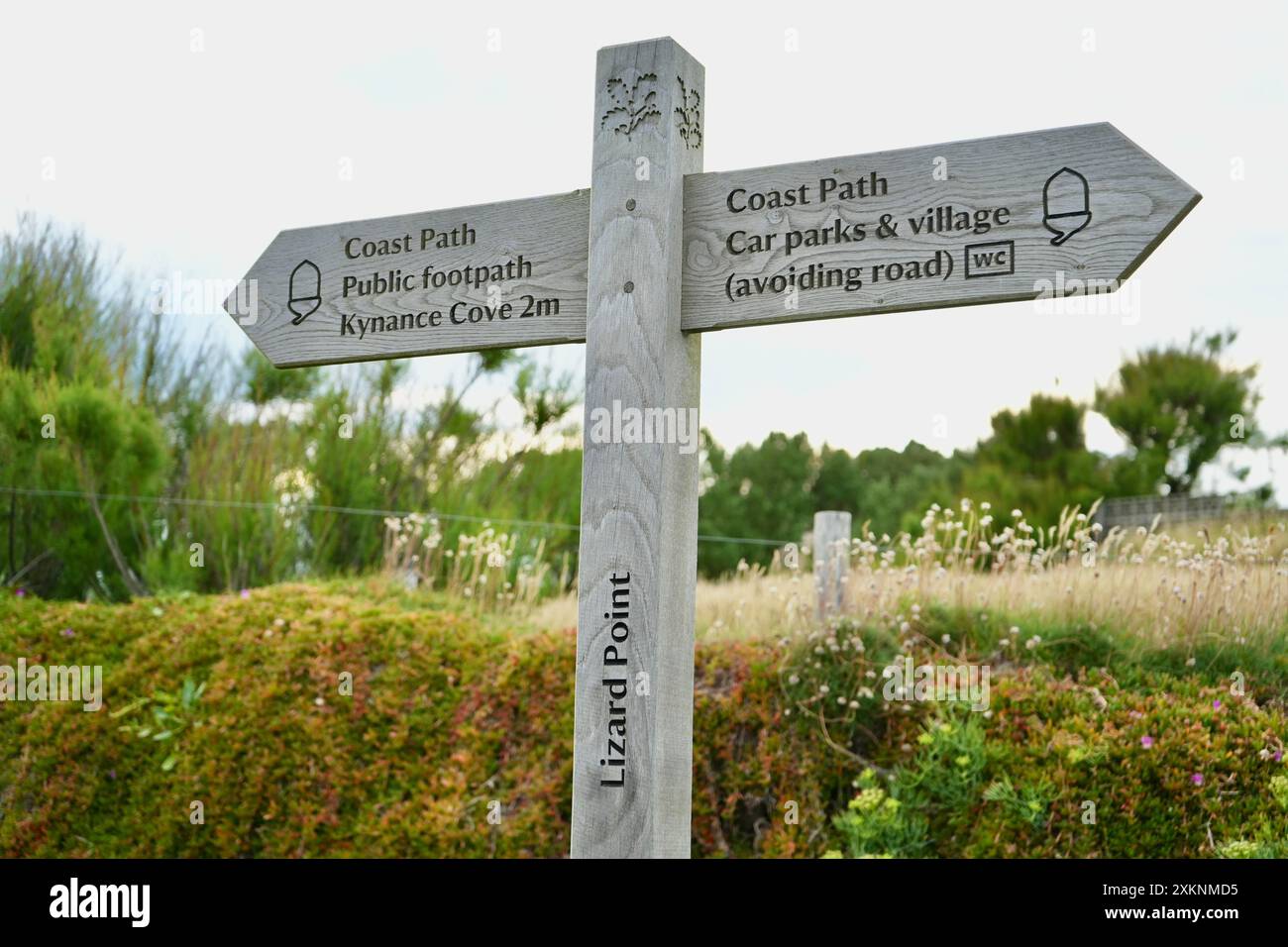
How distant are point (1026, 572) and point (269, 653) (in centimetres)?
415

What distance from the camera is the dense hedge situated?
16.0 feet

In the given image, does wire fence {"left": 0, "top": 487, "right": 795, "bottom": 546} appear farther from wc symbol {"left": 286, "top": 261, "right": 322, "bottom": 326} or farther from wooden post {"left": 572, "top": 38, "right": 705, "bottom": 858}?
wooden post {"left": 572, "top": 38, "right": 705, "bottom": 858}

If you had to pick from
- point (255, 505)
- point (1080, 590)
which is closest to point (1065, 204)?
point (1080, 590)

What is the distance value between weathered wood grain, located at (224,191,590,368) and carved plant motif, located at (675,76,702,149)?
0.94ft

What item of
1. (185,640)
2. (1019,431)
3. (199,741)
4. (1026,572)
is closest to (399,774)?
(199,741)

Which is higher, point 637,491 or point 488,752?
point 637,491

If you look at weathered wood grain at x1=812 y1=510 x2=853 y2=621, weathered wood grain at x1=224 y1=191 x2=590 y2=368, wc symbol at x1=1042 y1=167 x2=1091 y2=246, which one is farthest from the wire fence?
wc symbol at x1=1042 y1=167 x2=1091 y2=246

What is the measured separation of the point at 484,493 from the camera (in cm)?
1057

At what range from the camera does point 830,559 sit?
6242 mm

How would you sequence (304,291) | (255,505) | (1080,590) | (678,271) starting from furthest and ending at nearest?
1. (255,505)
2. (1080,590)
3. (304,291)
4. (678,271)

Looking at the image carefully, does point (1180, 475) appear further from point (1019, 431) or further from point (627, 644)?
point (627, 644)

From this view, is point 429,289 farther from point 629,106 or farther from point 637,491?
point 637,491

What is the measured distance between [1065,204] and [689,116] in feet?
→ 2.95

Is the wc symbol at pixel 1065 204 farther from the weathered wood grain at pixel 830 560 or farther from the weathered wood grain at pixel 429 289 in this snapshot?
the weathered wood grain at pixel 830 560
